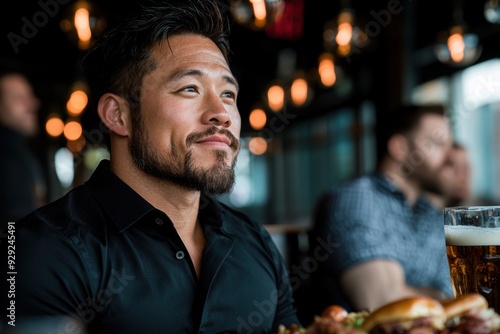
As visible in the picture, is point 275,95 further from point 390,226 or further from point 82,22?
point 390,226

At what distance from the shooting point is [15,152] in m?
3.71

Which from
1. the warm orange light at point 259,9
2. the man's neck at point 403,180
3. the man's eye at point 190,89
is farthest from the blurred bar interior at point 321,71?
the man's neck at point 403,180

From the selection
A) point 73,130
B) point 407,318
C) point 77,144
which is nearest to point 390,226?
point 407,318

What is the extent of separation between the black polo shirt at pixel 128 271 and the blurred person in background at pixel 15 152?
2206mm

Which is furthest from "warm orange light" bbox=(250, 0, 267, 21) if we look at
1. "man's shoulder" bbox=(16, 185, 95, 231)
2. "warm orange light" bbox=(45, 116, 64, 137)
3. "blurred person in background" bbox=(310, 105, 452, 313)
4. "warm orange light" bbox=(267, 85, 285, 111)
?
"warm orange light" bbox=(45, 116, 64, 137)

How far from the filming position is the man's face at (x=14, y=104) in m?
3.85

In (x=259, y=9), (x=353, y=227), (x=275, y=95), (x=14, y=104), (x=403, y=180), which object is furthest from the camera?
(x=275, y=95)

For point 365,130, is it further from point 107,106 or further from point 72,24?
point 107,106

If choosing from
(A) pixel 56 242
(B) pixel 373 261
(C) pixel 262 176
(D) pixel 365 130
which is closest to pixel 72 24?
(B) pixel 373 261

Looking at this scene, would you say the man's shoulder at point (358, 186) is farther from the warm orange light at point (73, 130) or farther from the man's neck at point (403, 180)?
the warm orange light at point (73, 130)

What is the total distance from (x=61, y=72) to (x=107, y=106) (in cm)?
1118

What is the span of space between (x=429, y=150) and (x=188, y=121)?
1904 millimetres

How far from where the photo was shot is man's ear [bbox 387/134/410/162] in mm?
3127

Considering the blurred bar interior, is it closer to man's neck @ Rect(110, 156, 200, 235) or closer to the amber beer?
man's neck @ Rect(110, 156, 200, 235)
